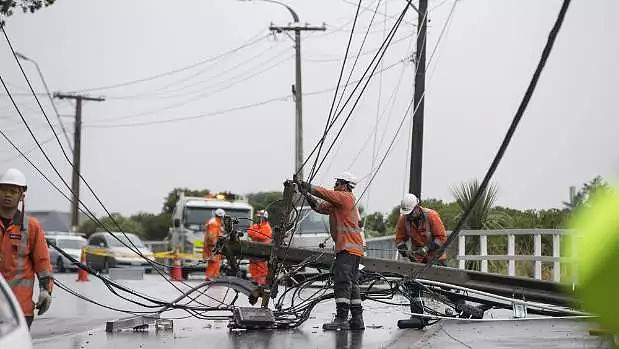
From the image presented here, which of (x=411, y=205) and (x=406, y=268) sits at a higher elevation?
(x=411, y=205)

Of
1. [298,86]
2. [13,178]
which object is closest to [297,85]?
[298,86]

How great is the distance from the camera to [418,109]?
2317 cm

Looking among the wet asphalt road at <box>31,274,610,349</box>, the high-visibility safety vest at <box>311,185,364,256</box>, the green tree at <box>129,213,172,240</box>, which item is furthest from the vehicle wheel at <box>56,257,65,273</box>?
the green tree at <box>129,213,172,240</box>

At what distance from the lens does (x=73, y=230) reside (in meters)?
57.3

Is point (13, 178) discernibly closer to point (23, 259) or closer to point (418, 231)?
point (23, 259)

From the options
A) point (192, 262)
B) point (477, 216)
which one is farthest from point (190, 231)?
point (477, 216)

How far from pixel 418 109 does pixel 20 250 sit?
17098mm

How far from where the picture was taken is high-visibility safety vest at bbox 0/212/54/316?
6703 millimetres

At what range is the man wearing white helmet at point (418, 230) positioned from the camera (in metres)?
12.9

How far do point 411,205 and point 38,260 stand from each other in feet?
22.7

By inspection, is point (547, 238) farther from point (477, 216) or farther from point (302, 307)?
point (302, 307)

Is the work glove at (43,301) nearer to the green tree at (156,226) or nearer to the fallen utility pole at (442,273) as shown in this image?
the fallen utility pole at (442,273)

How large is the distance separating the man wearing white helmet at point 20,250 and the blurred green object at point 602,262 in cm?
524

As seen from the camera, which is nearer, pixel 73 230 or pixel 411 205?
pixel 411 205
